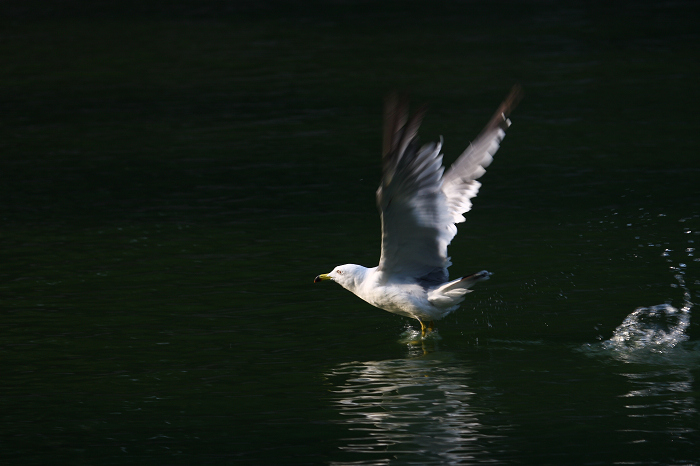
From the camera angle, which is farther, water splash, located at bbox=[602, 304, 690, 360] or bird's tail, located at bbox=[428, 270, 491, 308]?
water splash, located at bbox=[602, 304, 690, 360]

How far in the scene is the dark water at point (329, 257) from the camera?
823 centimetres

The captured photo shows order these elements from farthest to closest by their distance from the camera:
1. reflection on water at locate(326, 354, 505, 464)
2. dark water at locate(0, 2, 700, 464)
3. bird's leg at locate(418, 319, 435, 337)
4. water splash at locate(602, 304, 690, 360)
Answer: bird's leg at locate(418, 319, 435, 337)
water splash at locate(602, 304, 690, 360)
dark water at locate(0, 2, 700, 464)
reflection on water at locate(326, 354, 505, 464)

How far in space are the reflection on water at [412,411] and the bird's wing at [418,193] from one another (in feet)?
2.97

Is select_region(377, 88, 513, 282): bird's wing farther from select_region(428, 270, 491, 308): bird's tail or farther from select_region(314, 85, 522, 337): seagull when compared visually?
select_region(428, 270, 491, 308): bird's tail

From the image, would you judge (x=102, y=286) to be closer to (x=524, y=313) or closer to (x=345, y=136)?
(x=524, y=313)

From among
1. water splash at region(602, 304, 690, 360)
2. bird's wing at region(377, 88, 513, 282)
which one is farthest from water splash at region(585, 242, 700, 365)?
bird's wing at region(377, 88, 513, 282)

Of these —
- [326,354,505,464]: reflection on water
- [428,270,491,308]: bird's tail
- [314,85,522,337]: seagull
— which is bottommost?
[326,354,505,464]: reflection on water

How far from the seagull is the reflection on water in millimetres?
626

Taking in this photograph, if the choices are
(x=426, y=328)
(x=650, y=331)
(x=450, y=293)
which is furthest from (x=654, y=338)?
(x=426, y=328)

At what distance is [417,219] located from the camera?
940 centimetres

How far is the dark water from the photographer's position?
324 inches

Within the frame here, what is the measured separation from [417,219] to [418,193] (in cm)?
36

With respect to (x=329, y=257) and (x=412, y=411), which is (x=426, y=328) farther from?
(x=329, y=257)

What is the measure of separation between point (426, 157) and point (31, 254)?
269 inches
